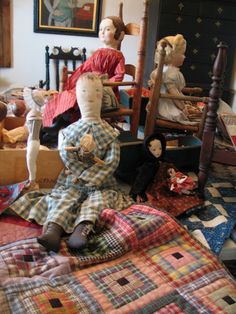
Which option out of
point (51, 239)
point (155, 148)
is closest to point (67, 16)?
point (155, 148)

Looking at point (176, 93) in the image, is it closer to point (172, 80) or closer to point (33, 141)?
point (172, 80)

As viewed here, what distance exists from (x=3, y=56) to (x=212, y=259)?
247 cm

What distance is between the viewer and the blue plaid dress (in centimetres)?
109

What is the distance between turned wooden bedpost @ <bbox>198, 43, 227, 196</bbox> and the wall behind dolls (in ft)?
6.46

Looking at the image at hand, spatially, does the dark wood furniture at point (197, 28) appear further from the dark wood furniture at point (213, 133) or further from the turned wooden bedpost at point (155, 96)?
the dark wood furniture at point (213, 133)

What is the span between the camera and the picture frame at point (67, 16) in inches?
108

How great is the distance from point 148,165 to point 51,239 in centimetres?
51

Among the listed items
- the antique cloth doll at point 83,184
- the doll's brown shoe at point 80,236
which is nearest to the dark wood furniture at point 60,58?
the antique cloth doll at point 83,184

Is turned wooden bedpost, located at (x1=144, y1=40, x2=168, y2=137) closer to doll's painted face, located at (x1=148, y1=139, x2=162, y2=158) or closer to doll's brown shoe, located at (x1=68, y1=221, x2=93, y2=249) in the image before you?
doll's painted face, located at (x1=148, y1=139, x2=162, y2=158)

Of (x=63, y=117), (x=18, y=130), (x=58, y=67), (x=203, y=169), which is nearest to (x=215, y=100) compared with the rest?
(x=203, y=169)

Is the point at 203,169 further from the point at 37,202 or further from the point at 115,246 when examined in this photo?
the point at 37,202

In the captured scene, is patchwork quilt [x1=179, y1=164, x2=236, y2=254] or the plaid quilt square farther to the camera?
patchwork quilt [x1=179, y1=164, x2=236, y2=254]

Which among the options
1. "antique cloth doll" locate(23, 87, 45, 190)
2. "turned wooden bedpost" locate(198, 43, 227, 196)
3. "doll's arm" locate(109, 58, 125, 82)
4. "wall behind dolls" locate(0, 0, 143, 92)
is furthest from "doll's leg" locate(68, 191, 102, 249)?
"wall behind dolls" locate(0, 0, 143, 92)

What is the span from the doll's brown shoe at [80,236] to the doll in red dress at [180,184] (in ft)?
1.28
